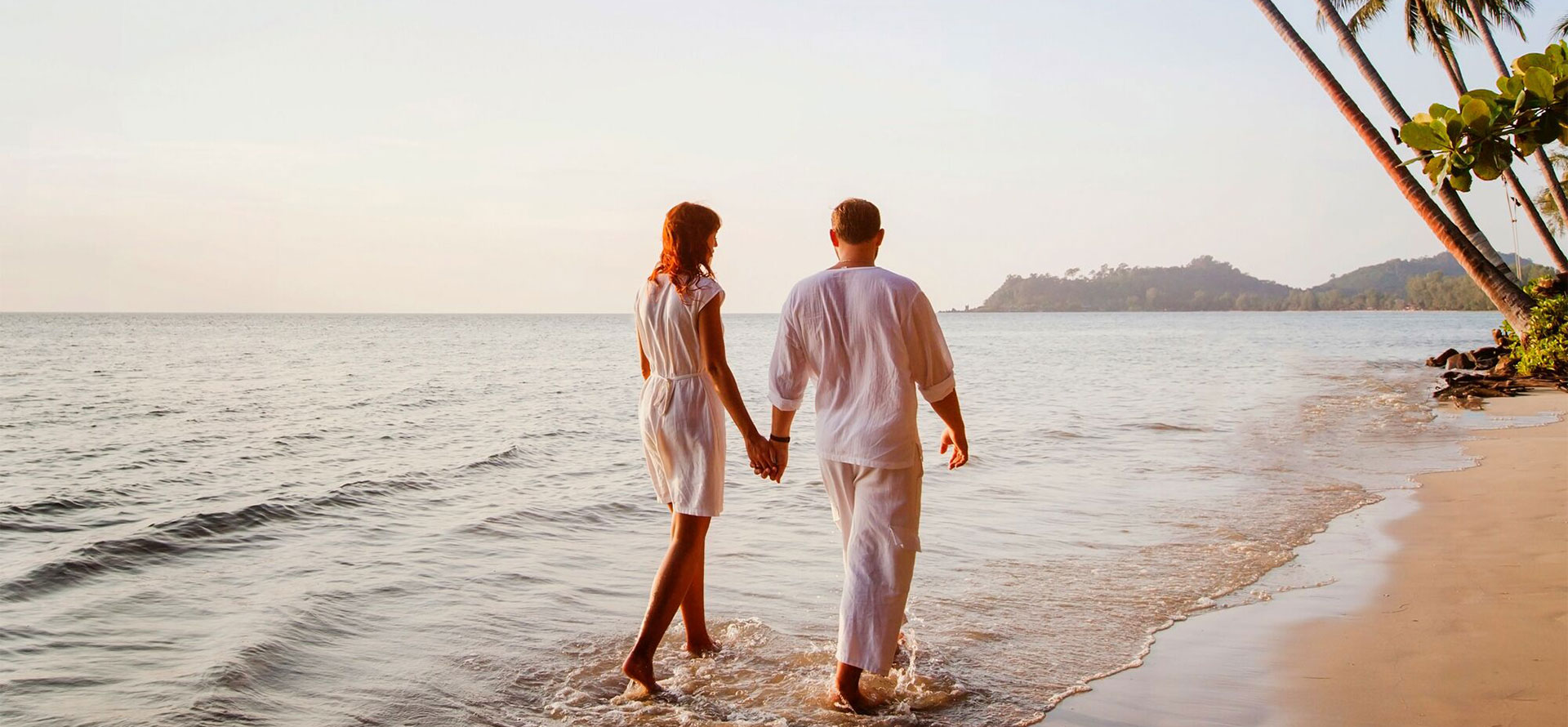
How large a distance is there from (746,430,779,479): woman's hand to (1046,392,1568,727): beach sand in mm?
1441

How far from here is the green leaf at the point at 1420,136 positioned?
322 centimetres

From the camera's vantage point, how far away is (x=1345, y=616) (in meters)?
5.17

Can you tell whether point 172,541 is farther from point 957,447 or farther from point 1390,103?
point 1390,103

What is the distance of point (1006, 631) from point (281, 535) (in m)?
5.68

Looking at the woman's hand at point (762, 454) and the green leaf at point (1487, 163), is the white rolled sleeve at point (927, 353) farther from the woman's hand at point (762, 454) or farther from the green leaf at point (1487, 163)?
the green leaf at point (1487, 163)

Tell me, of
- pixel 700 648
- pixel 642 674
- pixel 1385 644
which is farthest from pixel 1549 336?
pixel 642 674

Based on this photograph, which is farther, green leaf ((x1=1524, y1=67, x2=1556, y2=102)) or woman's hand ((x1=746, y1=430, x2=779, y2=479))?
woman's hand ((x1=746, y1=430, x2=779, y2=479))

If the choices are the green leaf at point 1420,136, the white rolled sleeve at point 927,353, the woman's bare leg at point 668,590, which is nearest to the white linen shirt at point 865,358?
the white rolled sleeve at point 927,353

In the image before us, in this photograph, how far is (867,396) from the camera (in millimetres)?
3818

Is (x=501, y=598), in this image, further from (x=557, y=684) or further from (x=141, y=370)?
(x=141, y=370)

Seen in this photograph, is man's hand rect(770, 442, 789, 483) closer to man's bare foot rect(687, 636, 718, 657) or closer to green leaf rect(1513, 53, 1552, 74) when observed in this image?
man's bare foot rect(687, 636, 718, 657)

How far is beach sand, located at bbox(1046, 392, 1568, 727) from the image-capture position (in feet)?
12.8

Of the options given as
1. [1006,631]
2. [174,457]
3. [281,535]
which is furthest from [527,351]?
[1006,631]

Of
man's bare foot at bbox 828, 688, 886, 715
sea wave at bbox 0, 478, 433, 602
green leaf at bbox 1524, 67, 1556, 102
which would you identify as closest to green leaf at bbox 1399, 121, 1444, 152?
green leaf at bbox 1524, 67, 1556, 102
